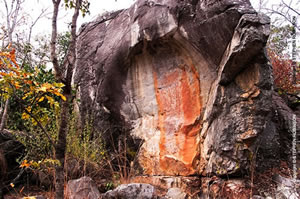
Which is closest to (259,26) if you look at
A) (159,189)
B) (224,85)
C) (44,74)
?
(224,85)

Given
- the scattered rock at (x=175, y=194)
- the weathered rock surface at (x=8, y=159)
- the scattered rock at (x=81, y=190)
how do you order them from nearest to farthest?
the scattered rock at (x=81, y=190), the weathered rock surface at (x=8, y=159), the scattered rock at (x=175, y=194)

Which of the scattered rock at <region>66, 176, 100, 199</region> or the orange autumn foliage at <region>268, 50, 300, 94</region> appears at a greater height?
the orange autumn foliage at <region>268, 50, 300, 94</region>

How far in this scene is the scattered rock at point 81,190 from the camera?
322cm

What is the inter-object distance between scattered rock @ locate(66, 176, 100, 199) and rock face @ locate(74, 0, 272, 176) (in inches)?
50.6

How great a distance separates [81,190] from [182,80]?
233 centimetres

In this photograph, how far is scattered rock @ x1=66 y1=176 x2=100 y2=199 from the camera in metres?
3.22

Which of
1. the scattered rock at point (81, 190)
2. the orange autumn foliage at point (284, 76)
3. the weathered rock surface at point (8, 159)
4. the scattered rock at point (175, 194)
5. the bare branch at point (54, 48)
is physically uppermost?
the orange autumn foliage at point (284, 76)

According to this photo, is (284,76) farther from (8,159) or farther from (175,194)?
(8,159)

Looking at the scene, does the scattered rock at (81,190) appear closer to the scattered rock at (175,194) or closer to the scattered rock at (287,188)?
the scattered rock at (175,194)

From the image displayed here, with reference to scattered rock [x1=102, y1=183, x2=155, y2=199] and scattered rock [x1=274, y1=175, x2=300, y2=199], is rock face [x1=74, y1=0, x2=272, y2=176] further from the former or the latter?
scattered rock [x1=102, y1=183, x2=155, y2=199]

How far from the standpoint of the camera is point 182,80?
14.1ft

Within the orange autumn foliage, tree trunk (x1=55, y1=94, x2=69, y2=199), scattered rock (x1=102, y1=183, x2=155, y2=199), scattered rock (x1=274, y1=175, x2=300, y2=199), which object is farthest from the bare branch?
the orange autumn foliage

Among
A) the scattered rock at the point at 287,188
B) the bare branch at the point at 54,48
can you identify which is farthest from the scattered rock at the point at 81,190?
the scattered rock at the point at 287,188

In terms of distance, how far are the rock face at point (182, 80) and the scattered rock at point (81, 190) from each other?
1.28 meters
